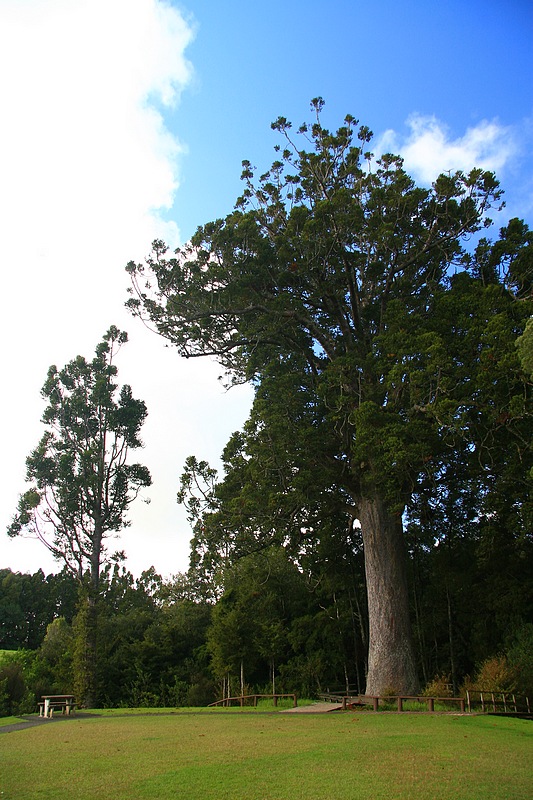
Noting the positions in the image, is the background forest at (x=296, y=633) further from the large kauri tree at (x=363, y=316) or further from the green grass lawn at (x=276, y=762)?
the green grass lawn at (x=276, y=762)

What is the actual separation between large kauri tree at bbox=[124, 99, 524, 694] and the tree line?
2.6 inches

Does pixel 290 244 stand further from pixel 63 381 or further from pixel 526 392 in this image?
pixel 63 381

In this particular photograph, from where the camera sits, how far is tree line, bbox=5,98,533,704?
16.1 metres

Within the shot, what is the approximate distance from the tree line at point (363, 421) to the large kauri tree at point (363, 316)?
7 centimetres

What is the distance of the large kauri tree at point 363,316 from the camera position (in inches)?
632

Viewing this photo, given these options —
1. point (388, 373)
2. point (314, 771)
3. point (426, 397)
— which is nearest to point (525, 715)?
point (426, 397)

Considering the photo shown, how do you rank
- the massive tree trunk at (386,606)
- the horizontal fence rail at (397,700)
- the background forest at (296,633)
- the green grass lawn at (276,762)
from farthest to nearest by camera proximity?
the background forest at (296,633) < the massive tree trunk at (386,606) < the horizontal fence rail at (397,700) < the green grass lawn at (276,762)

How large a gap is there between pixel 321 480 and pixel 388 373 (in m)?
3.90

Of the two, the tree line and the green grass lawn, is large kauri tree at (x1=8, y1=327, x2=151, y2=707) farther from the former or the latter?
the green grass lawn

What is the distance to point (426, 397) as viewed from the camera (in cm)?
1599

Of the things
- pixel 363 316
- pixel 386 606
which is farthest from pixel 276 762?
pixel 363 316

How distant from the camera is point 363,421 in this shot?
15.9 m

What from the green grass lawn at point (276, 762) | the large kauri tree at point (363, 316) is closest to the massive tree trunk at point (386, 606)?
the large kauri tree at point (363, 316)

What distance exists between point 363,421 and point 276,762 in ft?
32.9
